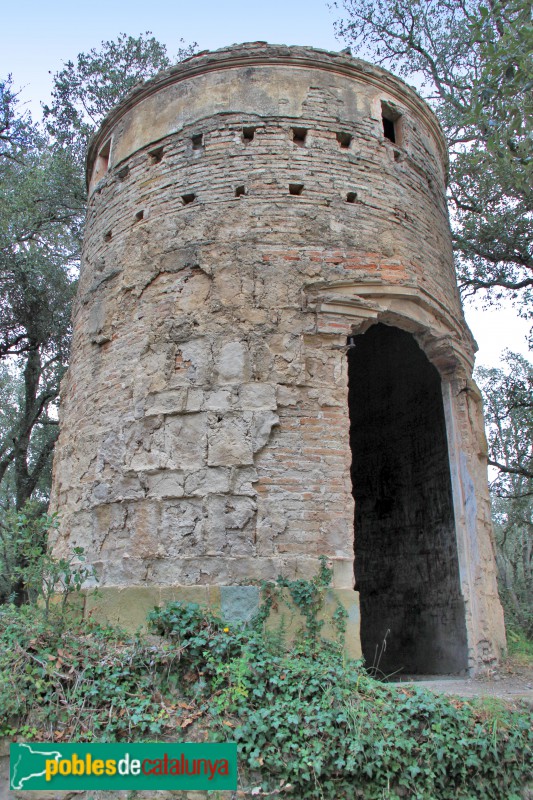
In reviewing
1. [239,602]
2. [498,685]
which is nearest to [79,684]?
[239,602]

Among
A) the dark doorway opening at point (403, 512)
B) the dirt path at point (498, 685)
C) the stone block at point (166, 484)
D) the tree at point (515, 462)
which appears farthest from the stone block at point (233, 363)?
the tree at point (515, 462)

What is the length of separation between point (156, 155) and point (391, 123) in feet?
9.41

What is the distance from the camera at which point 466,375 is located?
727 centimetres

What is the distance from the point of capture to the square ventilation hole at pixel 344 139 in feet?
23.1

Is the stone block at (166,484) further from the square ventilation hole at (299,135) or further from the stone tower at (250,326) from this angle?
the square ventilation hole at (299,135)

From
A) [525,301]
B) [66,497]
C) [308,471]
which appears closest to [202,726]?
[308,471]

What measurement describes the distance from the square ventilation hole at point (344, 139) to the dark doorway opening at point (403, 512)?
3467mm

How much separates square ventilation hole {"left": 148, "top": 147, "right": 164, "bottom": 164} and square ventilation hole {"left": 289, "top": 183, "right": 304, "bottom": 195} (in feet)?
5.26

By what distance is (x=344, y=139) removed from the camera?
709cm

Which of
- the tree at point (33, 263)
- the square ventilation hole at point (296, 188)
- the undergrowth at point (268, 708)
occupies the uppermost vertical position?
the tree at point (33, 263)

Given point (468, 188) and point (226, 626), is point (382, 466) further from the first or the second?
point (468, 188)

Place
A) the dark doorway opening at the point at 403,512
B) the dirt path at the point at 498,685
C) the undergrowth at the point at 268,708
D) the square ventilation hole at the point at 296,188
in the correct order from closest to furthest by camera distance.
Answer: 1. the undergrowth at the point at 268,708
2. the dirt path at the point at 498,685
3. the square ventilation hole at the point at 296,188
4. the dark doorway opening at the point at 403,512

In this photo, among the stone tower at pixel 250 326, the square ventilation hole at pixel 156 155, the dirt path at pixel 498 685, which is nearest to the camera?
the dirt path at pixel 498 685

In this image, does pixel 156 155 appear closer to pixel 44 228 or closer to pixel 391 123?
pixel 391 123
